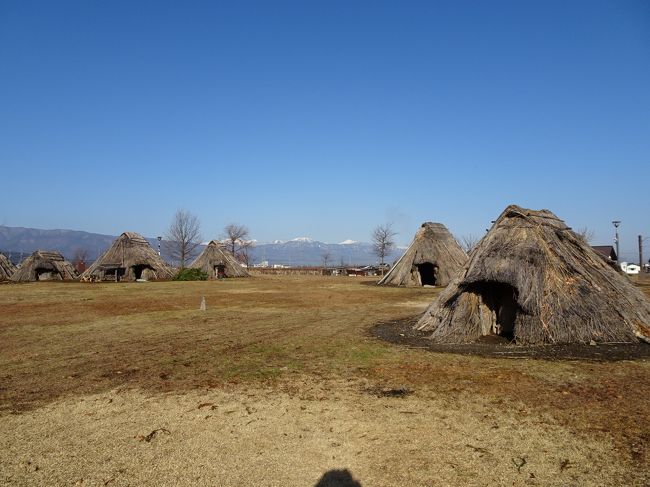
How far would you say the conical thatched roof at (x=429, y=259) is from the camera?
109 ft

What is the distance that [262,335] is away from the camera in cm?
1316

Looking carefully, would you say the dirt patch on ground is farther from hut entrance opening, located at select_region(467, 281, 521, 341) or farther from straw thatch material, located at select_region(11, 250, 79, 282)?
straw thatch material, located at select_region(11, 250, 79, 282)

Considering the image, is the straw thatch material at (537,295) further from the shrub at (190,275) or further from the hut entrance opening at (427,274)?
the shrub at (190,275)

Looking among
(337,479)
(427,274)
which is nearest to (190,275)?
(427,274)

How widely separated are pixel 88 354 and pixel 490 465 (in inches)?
373

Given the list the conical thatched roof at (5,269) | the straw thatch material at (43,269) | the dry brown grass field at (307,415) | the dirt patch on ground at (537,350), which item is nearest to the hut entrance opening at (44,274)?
the straw thatch material at (43,269)

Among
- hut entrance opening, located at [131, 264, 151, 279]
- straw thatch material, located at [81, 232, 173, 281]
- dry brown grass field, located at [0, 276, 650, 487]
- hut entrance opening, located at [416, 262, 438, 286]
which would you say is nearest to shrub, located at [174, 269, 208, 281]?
straw thatch material, located at [81, 232, 173, 281]

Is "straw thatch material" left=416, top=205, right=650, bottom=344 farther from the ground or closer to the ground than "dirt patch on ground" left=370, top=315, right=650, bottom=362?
farther from the ground

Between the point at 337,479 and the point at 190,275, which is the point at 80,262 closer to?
the point at 190,275

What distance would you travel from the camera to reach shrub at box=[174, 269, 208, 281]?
43.2m

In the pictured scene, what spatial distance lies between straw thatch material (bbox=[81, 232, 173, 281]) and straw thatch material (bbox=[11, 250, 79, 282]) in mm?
3147

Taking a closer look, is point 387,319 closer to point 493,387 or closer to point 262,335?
point 262,335

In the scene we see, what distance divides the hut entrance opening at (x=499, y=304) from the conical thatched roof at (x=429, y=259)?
20022 millimetres

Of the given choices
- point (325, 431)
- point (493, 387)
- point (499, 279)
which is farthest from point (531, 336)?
point (325, 431)
